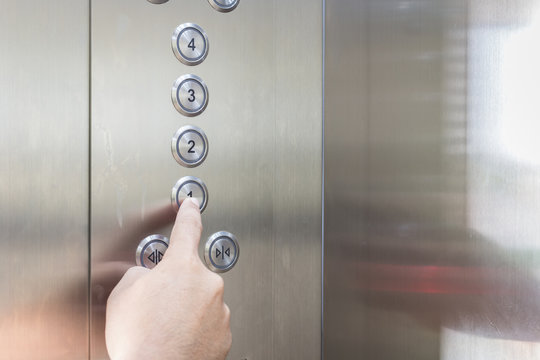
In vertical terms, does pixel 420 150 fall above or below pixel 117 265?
above

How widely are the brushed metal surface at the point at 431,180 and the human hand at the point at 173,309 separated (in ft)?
0.66

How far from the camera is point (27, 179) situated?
1.43ft

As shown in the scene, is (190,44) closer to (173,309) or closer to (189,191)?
(189,191)

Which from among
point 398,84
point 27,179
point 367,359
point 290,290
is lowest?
point 367,359

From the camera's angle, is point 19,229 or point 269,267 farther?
point 269,267

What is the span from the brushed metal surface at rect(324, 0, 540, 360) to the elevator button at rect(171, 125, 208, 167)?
0.19m

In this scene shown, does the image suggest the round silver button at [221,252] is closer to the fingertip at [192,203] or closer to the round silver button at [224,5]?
the fingertip at [192,203]

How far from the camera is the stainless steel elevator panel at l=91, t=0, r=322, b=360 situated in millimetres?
470

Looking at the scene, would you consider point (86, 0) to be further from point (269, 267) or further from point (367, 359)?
point (367, 359)

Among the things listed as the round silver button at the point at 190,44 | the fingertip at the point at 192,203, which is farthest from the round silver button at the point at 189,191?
the round silver button at the point at 190,44

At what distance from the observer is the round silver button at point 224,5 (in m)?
0.52

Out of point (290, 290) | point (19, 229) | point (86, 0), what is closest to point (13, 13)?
point (86, 0)

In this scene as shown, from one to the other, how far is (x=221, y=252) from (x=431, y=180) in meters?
0.27

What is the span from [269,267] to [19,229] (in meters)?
0.29
